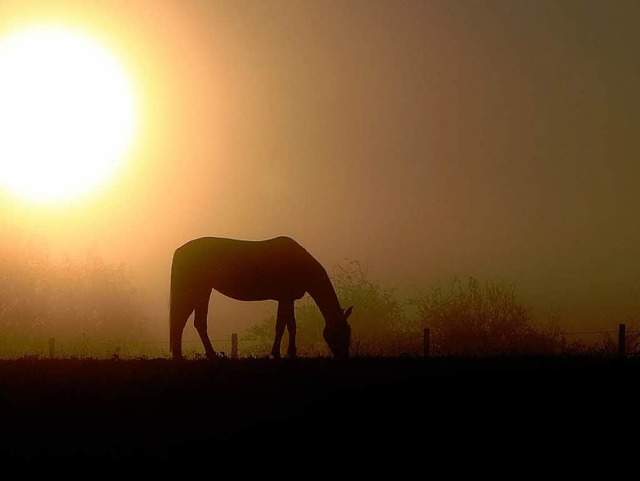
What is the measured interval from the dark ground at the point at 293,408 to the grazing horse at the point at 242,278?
6.18 m

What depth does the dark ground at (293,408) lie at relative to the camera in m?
10.5

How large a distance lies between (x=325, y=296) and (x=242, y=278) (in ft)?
8.46

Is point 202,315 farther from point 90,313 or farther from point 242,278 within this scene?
point 90,313

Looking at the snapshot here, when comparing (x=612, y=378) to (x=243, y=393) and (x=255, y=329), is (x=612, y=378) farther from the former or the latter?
(x=255, y=329)

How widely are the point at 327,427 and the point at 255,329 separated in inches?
2115

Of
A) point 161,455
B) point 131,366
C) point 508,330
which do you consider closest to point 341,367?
point 131,366

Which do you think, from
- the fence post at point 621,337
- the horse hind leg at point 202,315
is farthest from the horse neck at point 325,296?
the fence post at point 621,337

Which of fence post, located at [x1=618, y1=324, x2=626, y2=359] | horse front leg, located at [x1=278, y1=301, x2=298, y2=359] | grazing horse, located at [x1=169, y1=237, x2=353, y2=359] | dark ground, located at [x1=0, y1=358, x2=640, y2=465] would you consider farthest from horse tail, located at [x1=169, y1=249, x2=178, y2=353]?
fence post, located at [x1=618, y1=324, x2=626, y2=359]

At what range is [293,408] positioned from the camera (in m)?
12.3

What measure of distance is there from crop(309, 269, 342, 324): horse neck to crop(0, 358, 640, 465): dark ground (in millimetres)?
5874

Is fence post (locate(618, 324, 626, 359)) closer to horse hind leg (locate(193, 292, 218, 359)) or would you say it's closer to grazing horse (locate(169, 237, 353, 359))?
grazing horse (locate(169, 237, 353, 359))

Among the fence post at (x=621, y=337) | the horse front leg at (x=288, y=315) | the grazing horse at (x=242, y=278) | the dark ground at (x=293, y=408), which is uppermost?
the grazing horse at (x=242, y=278)

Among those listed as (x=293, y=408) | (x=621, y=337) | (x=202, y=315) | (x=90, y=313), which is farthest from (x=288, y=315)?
(x=90, y=313)

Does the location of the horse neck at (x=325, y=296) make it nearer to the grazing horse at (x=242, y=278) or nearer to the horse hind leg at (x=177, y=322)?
the grazing horse at (x=242, y=278)
